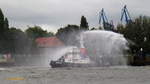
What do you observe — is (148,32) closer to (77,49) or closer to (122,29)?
(122,29)

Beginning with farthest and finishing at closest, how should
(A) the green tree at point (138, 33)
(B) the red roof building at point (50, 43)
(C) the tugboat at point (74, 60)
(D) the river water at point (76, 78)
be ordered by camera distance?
1. (B) the red roof building at point (50, 43)
2. (A) the green tree at point (138, 33)
3. (C) the tugboat at point (74, 60)
4. (D) the river water at point (76, 78)

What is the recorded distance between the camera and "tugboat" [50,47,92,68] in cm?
8218

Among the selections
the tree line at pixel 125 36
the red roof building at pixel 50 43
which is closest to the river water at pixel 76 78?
the tree line at pixel 125 36

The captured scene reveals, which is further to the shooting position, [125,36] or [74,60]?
[125,36]

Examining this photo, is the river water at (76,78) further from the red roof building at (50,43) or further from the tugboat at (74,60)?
the red roof building at (50,43)

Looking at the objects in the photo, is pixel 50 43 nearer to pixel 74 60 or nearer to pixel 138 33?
pixel 138 33

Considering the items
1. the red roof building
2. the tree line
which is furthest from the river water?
the red roof building

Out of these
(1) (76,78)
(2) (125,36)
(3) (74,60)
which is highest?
(2) (125,36)

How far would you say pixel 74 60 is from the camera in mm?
83625

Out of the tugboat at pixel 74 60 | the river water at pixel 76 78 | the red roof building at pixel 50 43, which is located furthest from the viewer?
the red roof building at pixel 50 43

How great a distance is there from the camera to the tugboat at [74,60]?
270 ft

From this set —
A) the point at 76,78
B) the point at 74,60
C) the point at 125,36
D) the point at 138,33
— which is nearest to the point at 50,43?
the point at 125,36

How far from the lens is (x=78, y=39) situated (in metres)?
91.5

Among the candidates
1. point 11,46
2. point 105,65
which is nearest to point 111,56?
point 105,65
